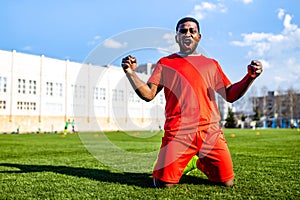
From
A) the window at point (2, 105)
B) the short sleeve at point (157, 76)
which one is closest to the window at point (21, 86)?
the window at point (2, 105)

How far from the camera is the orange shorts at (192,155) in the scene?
4.09 m

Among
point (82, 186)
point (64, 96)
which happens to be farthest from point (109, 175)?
point (64, 96)

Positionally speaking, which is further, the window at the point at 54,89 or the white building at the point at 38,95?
the window at the point at 54,89

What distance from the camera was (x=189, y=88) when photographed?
417cm

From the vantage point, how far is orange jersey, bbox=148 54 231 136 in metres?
4.09

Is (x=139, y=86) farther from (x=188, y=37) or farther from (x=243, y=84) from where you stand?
(x=243, y=84)

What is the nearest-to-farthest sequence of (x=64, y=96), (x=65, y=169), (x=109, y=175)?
1. (x=109, y=175)
2. (x=65, y=169)
3. (x=64, y=96)

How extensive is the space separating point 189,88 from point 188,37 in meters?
0.63

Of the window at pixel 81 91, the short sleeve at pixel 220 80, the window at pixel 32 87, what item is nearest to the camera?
the short sleeve at pixel 220 80

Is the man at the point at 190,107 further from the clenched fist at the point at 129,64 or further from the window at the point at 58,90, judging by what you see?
the window at the point at 58,90

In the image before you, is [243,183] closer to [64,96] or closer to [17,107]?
[17,107]

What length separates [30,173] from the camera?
562 cm

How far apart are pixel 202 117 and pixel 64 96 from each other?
160 ft

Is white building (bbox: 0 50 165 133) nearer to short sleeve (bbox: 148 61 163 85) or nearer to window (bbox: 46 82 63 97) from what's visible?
window (bbox: 46 82 63 97)
